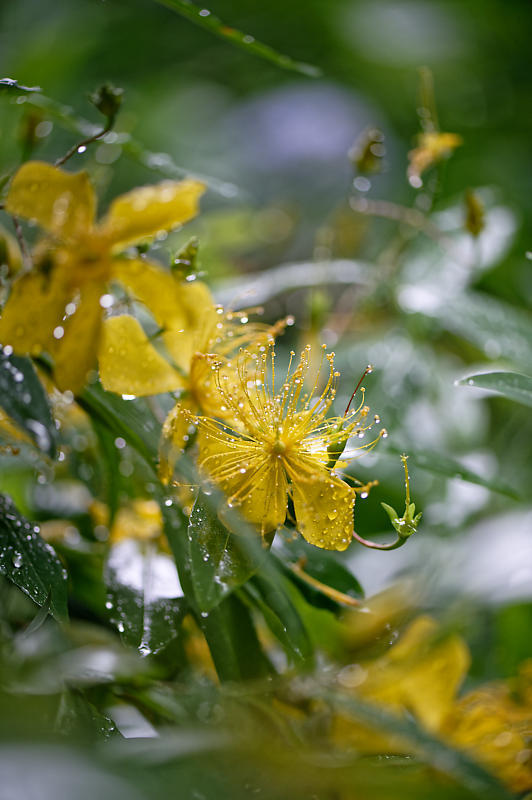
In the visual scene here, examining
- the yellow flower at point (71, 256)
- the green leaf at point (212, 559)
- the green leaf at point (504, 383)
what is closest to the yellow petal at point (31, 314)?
the yellow flower at point (71, 256)

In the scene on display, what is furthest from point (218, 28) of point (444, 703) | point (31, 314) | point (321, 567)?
point (444, 703)

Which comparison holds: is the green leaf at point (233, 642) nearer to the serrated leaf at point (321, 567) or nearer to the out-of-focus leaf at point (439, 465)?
the serrated leaf at point (321, 567)

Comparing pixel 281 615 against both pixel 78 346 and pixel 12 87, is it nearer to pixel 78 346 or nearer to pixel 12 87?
pixel 78 346

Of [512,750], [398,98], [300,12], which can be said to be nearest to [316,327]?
[512,750]

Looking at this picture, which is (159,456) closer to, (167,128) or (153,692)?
(153,692)

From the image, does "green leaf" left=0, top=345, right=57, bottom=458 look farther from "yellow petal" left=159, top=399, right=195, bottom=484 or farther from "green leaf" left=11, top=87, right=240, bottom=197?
"green leaf" left=11, top=87, right=240, bottom=197

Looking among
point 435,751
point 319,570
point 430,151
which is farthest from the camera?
point 430,151
